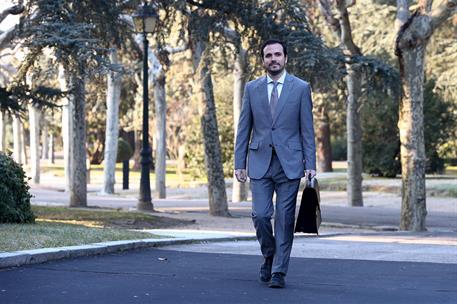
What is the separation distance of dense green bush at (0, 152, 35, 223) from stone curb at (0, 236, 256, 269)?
265 cm

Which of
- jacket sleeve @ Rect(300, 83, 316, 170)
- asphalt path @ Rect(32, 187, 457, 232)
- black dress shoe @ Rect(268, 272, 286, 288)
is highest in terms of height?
jacket sleeve @ Rect(300, 83, 316, 170)

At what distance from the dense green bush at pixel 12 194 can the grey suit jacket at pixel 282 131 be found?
690 centimetres

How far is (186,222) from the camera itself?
21.2 metres

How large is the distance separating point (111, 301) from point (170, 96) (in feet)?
152

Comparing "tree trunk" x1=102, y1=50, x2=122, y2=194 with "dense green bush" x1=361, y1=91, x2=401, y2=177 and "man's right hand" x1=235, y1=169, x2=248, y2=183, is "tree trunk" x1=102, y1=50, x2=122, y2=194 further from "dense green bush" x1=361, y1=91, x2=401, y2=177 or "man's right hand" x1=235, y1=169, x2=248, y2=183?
"man's right hand" x1=235, y1=169, x2=248, y2=183

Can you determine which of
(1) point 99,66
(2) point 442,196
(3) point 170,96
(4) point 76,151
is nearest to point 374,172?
(2) point 442,196

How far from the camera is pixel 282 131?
881cm

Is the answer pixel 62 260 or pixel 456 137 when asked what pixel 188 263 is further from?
pixel 456 137

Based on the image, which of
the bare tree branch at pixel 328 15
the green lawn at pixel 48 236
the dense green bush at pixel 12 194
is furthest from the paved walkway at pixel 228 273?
the bare tree branch at pixel 328 15

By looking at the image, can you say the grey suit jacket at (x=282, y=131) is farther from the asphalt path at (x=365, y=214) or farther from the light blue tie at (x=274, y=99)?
the asphalt path at (x=365, y=214)

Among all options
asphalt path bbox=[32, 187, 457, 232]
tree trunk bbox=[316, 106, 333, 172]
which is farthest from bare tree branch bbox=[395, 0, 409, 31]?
tree trunk bbox=[316, 106, 333, 172]

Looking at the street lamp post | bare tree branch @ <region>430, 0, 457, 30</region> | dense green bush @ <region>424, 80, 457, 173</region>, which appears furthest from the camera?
dense green bush @ <region>424, 80, 457, 173</region>

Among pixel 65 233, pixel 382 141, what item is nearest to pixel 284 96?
pixel 65 233

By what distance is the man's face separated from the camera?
28.7ft
